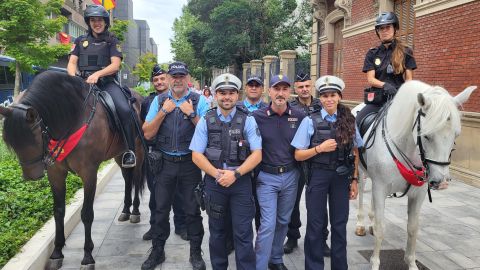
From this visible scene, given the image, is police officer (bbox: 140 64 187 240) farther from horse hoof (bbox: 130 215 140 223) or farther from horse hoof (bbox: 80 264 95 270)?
horse hoof (bbox: 80 264 95 270)

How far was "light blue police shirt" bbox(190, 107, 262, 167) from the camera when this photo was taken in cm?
360

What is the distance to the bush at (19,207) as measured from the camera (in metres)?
4.20

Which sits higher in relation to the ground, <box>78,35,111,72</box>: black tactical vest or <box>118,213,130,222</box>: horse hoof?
<box>78,35,111,72</box>: black tactical vest

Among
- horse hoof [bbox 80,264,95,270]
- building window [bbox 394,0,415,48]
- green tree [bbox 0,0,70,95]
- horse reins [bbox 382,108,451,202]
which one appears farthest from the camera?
green tree [bbox 0,0,70,95]

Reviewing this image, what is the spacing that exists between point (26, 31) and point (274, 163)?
2188cm

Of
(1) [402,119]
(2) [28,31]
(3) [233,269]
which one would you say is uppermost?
(2) [28,31]

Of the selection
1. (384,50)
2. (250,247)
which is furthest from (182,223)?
(384,50)

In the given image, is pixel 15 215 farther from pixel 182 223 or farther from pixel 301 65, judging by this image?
pixel 301 65

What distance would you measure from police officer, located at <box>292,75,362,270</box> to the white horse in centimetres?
43

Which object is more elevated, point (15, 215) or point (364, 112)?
point (364, 112)

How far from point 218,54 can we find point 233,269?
90.4ft

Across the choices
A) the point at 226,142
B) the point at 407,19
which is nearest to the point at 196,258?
the point at 226,142

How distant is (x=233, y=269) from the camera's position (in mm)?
4363

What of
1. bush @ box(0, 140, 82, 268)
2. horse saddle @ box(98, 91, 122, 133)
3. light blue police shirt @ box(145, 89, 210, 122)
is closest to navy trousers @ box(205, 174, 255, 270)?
light blue police shirt @ box(145, 89, 210, 122)
